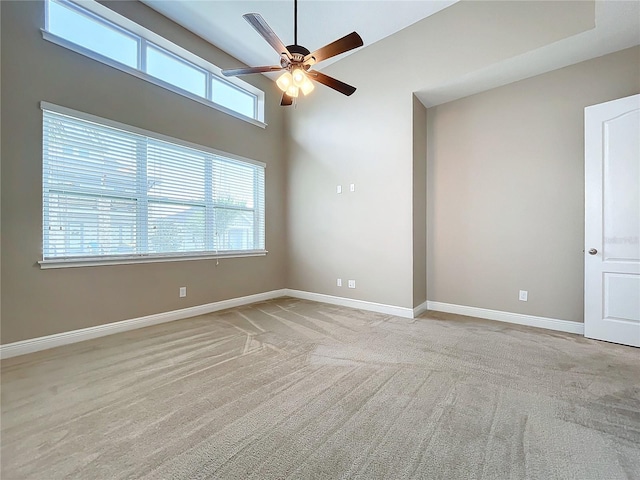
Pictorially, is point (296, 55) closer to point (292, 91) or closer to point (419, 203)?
point (292, 91)

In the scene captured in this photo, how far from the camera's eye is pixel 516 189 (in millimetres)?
3512

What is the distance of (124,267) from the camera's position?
10.5 ft

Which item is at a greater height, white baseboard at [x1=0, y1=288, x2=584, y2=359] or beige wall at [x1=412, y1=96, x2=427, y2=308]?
beige wall at [x1=412, y1=96, x2=427, y2=308]

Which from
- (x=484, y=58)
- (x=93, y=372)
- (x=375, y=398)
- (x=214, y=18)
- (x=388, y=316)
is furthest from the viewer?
(x=388, y=316)

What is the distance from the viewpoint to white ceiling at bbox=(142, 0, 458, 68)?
10.9 ft

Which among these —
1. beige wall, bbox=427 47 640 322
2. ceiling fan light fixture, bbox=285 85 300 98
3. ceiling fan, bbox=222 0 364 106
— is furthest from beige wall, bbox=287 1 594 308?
ceiling fan light fixture, bbox=285 85 300 98

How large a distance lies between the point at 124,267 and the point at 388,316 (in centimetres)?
326

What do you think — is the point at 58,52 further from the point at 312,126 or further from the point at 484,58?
the point at 484,58

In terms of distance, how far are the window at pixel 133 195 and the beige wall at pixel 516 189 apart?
295 cm

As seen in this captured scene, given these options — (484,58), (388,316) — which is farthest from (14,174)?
(484,58)

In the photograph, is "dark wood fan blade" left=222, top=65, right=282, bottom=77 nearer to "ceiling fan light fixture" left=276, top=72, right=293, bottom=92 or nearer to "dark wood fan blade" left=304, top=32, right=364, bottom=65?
"ceiling fan light fixture" left=276, top=72, right=293, bottom=92

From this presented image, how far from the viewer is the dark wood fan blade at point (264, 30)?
201 cm

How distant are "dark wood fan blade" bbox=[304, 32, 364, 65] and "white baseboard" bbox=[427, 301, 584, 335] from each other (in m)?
3.37

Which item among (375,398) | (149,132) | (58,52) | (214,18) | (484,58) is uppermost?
(214,18)
